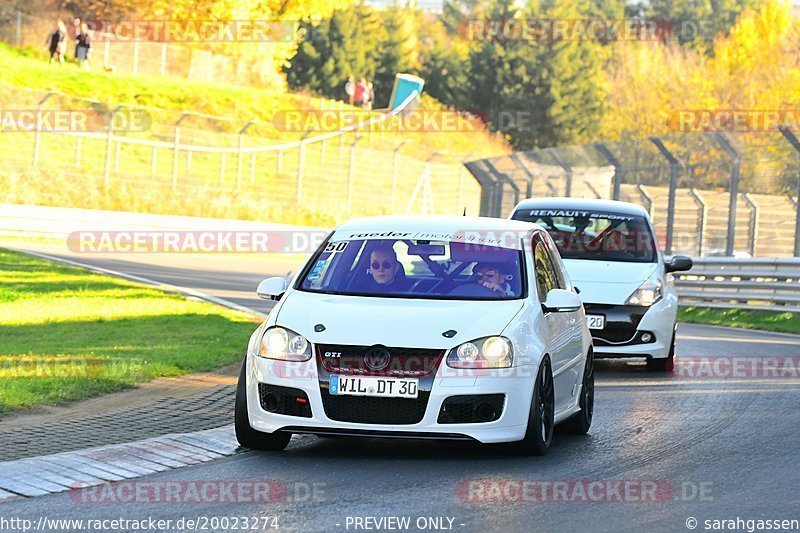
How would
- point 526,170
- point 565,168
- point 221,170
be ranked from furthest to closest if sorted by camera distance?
1. point 221,170
2. point 526,170
3. point 565,168

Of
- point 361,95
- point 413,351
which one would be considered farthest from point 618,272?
point 361,95

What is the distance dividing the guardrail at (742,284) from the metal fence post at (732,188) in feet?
1.18

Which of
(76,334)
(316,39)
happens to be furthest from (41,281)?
(316,39)

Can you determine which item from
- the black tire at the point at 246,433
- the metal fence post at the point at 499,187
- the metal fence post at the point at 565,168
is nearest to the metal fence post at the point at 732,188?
the metal fence post at the point at 565,168

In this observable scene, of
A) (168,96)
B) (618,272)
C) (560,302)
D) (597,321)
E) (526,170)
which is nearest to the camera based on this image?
(560,302)

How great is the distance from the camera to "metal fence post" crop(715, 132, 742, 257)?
80.2 feet

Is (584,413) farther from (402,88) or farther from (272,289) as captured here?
(402,88)

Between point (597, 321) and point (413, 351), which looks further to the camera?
point (597, 321)

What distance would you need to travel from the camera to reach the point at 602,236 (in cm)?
1560

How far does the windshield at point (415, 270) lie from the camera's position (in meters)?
9.46

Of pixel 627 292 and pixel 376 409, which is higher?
pixel 376 409

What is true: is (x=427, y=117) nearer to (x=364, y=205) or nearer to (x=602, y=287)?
(x=364, y=205)

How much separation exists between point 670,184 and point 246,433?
1868cm

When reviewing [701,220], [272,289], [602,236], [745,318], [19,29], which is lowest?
[745,318]
